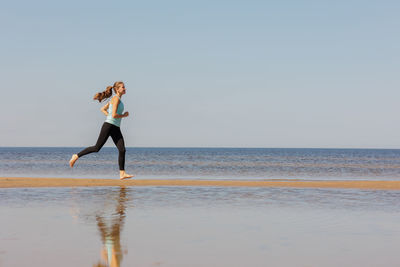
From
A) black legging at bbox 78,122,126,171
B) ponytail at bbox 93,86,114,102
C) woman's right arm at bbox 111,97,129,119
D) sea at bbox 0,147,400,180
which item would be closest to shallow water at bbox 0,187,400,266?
black legging at bbox 78,122,126,171

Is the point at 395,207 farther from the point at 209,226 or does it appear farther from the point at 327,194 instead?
the point at 209,226

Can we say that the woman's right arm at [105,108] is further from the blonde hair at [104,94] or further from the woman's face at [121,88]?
the woman's face at [121,88]

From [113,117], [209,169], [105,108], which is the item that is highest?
[105,108]

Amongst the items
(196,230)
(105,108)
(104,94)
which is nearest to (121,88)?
(104,94)

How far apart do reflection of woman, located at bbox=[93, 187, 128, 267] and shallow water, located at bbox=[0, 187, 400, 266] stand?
11 millimetres

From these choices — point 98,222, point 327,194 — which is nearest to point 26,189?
point 98,222

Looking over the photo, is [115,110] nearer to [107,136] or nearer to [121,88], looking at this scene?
[121,88]

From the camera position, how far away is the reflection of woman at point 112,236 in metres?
4.51

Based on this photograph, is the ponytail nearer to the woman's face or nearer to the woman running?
the woman running

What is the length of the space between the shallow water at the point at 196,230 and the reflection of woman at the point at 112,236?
11mm

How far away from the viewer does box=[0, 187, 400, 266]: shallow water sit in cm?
466

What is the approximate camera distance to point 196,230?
245 inches

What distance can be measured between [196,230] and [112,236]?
3.80 ft

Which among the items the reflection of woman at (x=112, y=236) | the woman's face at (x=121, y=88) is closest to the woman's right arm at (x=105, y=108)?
the woman's face at (x=121, y=88)
